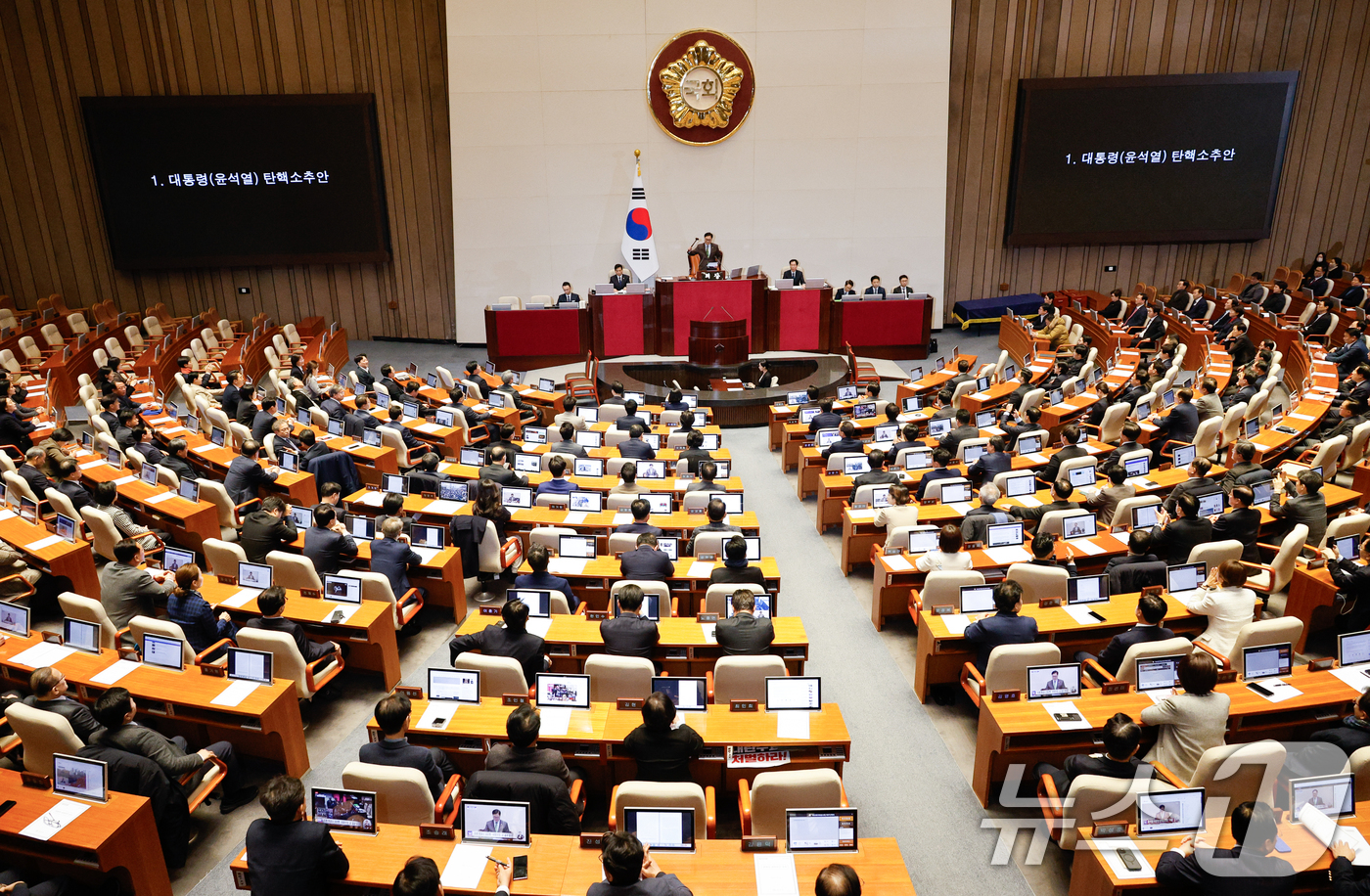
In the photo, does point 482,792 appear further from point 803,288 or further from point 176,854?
point 803,288

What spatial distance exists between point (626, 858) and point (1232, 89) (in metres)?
20.4

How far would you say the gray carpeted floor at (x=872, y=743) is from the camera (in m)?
4.95

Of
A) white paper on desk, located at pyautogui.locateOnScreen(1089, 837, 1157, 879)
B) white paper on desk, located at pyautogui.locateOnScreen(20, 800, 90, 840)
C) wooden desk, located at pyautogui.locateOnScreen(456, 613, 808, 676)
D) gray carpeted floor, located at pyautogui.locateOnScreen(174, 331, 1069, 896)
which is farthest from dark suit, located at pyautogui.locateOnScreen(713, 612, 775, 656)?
white paper on desk, located at pyautogui.locateOnScreen(20, 800, 90, 840)

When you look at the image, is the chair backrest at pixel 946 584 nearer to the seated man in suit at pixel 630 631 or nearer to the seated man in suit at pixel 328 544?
the seated man in suit at pixel 630 631

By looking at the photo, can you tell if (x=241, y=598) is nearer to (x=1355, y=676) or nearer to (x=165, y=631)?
(x=165, y=631)

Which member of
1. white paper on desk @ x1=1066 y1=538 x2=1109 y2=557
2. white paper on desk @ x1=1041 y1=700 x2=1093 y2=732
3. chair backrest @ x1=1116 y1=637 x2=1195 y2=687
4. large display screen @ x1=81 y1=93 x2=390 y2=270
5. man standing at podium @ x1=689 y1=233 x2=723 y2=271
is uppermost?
large display screen @ x1=81 y1=93 x2=390 y2=270

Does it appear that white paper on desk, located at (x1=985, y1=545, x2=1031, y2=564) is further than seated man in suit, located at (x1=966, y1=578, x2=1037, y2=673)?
Yes

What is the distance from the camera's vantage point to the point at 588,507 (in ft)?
28.8

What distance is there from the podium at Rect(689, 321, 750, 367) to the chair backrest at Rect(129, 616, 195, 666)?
1066 centimetres

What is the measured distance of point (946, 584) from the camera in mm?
6504

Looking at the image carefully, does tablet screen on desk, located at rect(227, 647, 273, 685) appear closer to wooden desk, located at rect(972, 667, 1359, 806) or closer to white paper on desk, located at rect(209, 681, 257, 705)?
white paper on desk, located at rect(209, 681, 257, 705)

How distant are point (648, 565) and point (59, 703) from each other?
3.82 meters

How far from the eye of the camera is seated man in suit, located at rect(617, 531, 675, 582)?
6.87 metres

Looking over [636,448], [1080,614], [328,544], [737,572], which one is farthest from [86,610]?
[1080,614]
